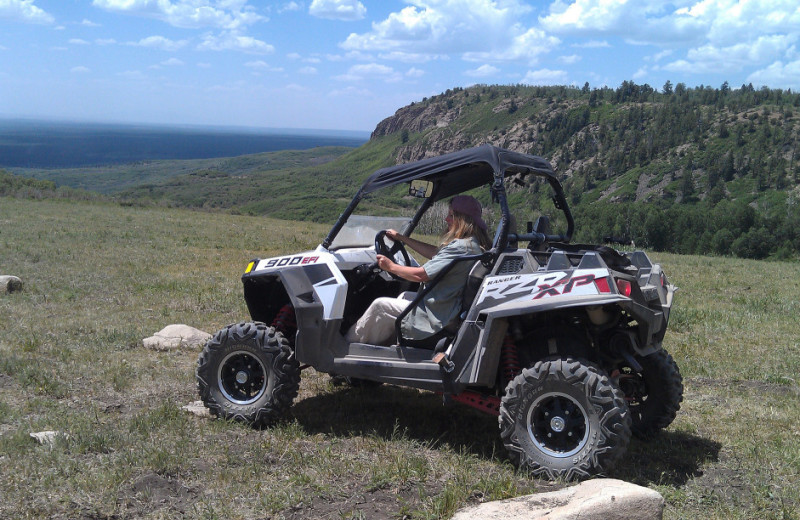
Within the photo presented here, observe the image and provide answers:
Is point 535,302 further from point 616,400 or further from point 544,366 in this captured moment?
point 616,400

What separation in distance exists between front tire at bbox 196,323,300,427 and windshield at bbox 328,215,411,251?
3.45 feet

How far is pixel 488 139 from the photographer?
159875 millimetres

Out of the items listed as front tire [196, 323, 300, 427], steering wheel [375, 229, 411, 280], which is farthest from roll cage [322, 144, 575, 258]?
front tire [196, 323, 300, 427]

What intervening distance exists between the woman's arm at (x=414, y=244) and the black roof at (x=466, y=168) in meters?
0.43

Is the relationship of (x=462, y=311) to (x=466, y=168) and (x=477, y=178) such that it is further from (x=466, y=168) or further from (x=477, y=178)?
(x=477, y=178)

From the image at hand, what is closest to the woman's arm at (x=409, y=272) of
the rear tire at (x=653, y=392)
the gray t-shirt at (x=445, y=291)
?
the gray t-shirt at (x=445, y=291)

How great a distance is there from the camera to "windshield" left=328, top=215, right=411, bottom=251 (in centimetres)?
650

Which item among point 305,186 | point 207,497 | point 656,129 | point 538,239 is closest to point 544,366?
point 538,239

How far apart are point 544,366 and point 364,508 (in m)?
1.55

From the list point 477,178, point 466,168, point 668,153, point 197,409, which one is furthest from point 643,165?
point 197,409

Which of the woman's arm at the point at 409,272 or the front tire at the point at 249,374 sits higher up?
the woman's arm at the point at 409,272

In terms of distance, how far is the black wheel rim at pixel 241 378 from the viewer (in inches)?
246

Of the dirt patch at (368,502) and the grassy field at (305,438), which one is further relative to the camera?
the grassy field at (305,438)

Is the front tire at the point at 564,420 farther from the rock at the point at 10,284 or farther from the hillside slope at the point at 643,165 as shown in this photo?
the hillside slope at the point at 643,165
